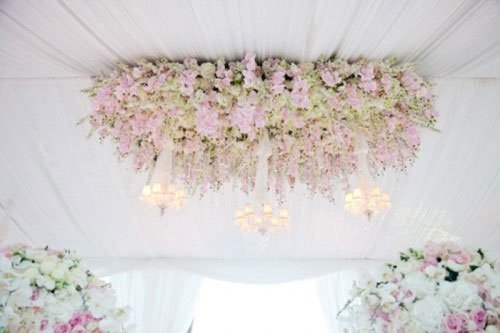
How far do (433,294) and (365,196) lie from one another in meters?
1.67

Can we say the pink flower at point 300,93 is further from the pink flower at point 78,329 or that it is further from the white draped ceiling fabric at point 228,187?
the pink flower at point 78,329

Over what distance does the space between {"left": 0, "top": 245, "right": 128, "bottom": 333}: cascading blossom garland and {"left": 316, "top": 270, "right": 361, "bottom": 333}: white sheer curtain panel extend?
14.4 feet

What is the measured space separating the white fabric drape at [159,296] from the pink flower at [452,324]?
451cm

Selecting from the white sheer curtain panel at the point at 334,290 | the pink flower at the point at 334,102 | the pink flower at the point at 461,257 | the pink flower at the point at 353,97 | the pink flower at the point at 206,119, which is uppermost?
the pink flower at the point at 353,97

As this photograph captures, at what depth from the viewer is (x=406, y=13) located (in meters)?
2.24

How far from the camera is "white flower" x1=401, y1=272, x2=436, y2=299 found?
147 cm

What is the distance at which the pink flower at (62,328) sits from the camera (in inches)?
57.5

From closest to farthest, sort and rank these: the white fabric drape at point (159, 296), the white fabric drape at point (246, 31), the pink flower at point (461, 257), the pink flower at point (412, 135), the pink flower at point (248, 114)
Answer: the pink flower at point (461, 257), the white fabric drape at point (246, 31), the pink flower at point (248, 114), the pink flower at point (412, 135), the white fabric drape at point (159, 296)

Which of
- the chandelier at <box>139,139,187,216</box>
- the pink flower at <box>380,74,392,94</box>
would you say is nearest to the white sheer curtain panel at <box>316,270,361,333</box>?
the chandelier at <box>139,139,187,216</box>

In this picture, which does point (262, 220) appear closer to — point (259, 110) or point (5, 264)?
point (259, 110)

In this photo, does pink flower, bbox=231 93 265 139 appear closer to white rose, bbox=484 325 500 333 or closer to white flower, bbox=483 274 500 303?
white flower, bbox=483 274 500 303

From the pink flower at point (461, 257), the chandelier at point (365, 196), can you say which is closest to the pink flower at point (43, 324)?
the pink flower at point (461, 257)

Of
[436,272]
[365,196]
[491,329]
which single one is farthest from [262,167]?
[491,329]

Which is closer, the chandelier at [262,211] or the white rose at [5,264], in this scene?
the white rose at [5,264]
